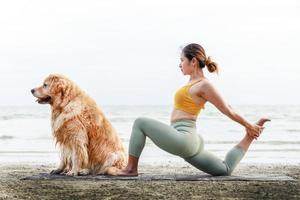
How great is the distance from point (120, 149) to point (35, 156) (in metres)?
5.10

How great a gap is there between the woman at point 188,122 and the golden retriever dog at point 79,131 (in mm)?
419

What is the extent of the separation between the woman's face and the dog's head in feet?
4.36

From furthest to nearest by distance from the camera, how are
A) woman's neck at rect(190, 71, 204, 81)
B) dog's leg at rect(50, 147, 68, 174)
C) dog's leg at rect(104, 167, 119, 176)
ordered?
dog's leg at rect(50, 147, 68, 174), dog's leg at rect(104, 167, 119, 176), woman's neck at rect(190, 71, 204, 81)

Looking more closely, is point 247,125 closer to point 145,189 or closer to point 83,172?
point 145,189

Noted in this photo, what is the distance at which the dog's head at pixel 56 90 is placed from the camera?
617 cm

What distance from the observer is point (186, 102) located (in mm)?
5703

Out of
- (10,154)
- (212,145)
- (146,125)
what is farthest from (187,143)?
(212,145)

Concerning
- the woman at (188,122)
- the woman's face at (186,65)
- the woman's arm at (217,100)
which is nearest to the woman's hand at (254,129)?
the woman at (188,122)

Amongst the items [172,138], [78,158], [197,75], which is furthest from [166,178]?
[197,75]

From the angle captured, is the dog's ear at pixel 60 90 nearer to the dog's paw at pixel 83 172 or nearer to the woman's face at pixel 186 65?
the dog's paw at pixel 83 172

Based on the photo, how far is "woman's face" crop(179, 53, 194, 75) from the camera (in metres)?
5.78

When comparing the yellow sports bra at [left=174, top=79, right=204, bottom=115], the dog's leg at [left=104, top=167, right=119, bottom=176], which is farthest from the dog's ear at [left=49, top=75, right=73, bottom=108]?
the yellow sports bra at [left=174, top=79, right=204, bottom=115]

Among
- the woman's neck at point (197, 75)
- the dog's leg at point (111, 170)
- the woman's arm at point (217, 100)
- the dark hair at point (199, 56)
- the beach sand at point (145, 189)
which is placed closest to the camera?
the beach sand at point (145, 189)

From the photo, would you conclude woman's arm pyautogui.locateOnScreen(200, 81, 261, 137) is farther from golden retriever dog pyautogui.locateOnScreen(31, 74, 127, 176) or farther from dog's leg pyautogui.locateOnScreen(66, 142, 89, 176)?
dog's leg pyautogui.locateOnScreen(66, 142, 89, 176)
